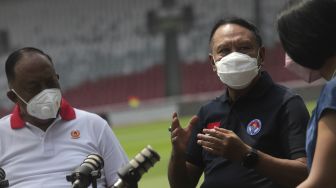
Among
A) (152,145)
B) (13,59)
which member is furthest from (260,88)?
(152,145)

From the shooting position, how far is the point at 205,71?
29219 mm

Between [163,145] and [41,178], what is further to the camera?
[163,145]

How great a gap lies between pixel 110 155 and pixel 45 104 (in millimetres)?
432

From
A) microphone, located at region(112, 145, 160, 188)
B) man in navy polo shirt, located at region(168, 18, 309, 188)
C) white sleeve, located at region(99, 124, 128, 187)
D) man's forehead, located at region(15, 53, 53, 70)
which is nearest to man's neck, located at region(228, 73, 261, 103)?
man in navy polo shirt, located at region(168, 18, 309, 188)

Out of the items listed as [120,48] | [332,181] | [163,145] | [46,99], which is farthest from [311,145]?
[120,48]

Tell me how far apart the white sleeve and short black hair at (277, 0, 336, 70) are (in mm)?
1744

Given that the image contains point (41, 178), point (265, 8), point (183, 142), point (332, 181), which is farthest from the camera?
point (265, 8)

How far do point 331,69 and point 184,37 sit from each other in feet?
88.9

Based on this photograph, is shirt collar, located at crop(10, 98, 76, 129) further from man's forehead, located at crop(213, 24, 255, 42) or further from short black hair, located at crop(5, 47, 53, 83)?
man's forehead, located at crop(213, 24, 255, 42)

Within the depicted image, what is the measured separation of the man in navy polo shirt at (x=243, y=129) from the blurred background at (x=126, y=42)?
23.2m

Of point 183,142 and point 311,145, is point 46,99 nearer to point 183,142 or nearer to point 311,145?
point 183,142

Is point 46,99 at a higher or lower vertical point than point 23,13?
higher

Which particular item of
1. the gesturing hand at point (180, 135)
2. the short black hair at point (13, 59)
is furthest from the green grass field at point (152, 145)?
the gesturing hand at point (180, 135)

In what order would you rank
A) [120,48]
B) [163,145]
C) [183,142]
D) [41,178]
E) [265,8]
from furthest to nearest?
[120,48] < [265,8] < [163,145] < [41,178] < [183,142]
